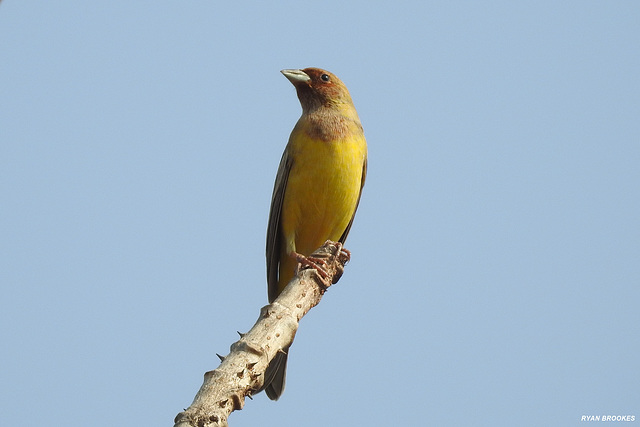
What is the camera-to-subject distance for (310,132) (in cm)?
680

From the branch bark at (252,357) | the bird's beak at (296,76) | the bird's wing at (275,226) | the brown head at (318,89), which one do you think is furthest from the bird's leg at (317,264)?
the bird's beak at (296,76)

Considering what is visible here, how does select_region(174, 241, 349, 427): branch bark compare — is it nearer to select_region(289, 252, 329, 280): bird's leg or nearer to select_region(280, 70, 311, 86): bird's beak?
select_region(289, 252, 329, 280): bird's leg

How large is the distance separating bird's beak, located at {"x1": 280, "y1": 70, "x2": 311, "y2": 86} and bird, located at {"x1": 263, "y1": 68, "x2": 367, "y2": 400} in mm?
332

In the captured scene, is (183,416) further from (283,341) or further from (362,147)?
(362,147)

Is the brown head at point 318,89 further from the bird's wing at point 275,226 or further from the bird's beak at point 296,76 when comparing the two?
the bird's wing at point 275,226

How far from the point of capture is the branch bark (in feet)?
10.9

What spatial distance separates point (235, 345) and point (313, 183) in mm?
2976

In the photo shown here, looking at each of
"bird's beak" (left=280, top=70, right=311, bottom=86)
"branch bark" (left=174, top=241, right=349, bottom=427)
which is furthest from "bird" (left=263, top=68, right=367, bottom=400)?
"branch bark" (left=174, top=241, right=349, bottom=427)

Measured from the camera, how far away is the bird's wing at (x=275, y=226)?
6793 millimetres

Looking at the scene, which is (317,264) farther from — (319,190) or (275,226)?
(275,226)

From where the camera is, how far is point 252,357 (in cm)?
372

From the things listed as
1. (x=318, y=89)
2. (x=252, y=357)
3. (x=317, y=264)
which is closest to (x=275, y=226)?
(x=318, y=89)

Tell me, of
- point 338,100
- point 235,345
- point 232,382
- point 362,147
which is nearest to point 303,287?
point 235,345

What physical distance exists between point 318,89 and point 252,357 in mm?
4171
